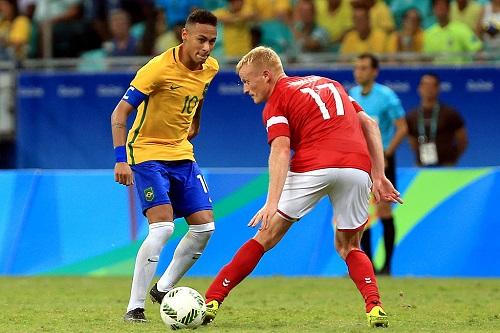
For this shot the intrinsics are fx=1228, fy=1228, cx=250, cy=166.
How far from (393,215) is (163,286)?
16.3ft

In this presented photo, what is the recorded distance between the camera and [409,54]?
17500 mm

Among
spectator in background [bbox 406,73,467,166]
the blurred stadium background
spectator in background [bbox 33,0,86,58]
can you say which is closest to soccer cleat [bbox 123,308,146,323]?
the blurred stadium background

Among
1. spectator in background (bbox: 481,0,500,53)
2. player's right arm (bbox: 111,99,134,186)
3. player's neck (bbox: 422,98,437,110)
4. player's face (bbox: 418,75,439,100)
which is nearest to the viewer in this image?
player's right arm (bbox: 111,99,134,186)

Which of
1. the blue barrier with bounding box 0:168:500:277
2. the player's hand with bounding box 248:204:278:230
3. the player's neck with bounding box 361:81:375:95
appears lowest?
the blue barrier with bounding box 0:168:500:277

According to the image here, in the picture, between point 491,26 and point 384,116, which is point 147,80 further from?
point 491,26

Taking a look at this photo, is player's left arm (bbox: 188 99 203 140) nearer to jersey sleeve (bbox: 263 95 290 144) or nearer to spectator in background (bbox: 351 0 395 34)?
jersey sleeve (bbox: 263 95 290 144)

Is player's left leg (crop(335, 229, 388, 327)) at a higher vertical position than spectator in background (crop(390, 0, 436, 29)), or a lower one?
lower

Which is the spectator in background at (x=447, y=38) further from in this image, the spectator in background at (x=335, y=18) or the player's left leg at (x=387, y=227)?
the player's left leg at (x=387, y=227)

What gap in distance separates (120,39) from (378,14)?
4.09 meters

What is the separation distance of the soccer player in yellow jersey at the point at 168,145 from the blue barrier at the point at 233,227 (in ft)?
15.0

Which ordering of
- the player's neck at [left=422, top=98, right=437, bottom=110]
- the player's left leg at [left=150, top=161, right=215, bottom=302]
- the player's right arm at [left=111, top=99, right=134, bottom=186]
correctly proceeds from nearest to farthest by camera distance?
the player's right arm at [left=111, top=99, right=134, bottom=186] < the player's left leg at [left=150, top=161, right=215, bottom=302] < the player's neck at [left=422, top=98, right=437, bottom=110]

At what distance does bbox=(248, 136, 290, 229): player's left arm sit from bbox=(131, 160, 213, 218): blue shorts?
1.17 m

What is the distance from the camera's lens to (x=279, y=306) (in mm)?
10852

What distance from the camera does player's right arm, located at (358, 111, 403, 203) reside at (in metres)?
9.14
